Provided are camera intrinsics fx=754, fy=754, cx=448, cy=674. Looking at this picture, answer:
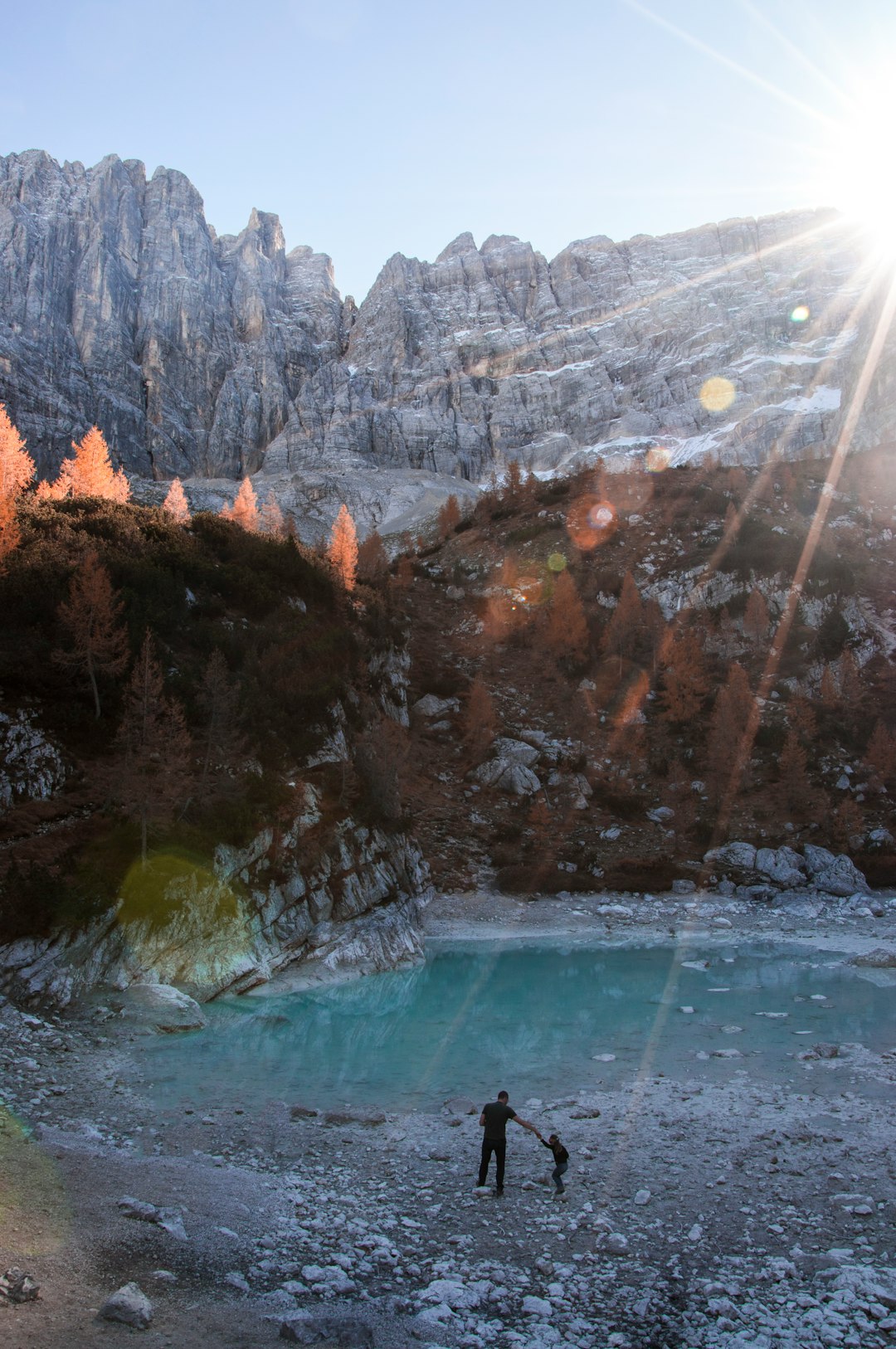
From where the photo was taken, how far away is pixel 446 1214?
12.4 m

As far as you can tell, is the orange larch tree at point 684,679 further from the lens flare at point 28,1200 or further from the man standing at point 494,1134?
the lens flare at point 28,1200

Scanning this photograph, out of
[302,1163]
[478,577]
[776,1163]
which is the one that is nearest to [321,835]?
[302,1163]

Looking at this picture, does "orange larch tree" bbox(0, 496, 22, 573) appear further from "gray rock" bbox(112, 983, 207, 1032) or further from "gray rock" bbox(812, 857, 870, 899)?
"gray rock" bbox(812, 857, 870, 899)

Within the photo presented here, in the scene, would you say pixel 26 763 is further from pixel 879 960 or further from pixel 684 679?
pixel 684 679

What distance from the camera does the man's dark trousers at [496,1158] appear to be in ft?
43.4

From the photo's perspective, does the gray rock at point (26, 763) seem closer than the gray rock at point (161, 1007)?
No

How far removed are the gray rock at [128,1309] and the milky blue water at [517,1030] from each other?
8832mm

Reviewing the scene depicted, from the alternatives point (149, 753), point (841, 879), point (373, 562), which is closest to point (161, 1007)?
point (149, 753)

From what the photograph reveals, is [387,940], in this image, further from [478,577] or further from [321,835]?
[478,577]

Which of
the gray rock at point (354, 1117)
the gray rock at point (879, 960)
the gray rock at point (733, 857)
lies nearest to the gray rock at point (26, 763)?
the gray rock at point (354, 1117)

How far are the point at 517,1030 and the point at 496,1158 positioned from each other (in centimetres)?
1115

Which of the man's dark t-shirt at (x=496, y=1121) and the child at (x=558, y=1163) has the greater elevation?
the man's dark t-shirt at (x=496, y=1121)

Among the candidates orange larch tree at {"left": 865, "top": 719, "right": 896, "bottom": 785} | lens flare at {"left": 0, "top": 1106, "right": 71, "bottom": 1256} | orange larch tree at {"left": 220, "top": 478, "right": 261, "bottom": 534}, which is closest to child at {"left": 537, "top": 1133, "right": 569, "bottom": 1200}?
lens flare at {"left": 0, "top": 1106, "right": 71, "bottom": 1256}

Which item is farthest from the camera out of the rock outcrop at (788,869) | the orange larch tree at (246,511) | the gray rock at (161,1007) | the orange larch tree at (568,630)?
the orange larch tree at (246,511)
